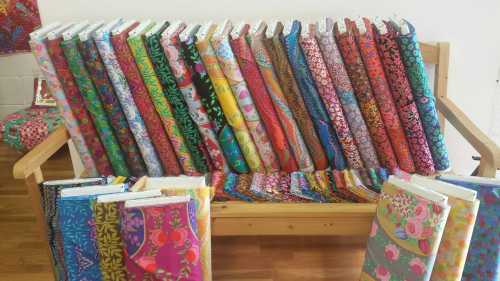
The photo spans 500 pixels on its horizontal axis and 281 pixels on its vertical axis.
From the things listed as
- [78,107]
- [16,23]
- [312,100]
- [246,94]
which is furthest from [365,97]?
[16,23]

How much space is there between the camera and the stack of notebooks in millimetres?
1212

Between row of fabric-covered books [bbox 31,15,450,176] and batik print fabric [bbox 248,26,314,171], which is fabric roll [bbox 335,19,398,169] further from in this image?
batik print fabric [bbox 248,26,314,171]

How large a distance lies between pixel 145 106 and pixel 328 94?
1.94 feet

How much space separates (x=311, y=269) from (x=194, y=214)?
69cm

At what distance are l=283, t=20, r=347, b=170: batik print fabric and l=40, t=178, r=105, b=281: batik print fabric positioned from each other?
2.28ft

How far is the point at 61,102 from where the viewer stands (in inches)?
62.4

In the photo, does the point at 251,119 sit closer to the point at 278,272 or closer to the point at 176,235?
the point at 176,235

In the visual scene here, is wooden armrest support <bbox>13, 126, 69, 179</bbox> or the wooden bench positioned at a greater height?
wooden armrest support <bbox>13, 126, 69, 179</bbox>

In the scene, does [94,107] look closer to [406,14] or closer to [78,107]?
[78,107]

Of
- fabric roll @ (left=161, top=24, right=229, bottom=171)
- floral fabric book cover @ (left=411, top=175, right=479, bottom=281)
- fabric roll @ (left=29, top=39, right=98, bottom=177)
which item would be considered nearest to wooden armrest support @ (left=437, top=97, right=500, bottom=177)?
floral fabric book cover @ (left=411, top=175, right=479, bottom=281)

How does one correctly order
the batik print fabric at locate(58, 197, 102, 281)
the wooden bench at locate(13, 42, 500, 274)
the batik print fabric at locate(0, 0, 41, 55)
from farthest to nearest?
the batik print fabric at locate(0, 0, 41, 55) → the wooden bench at locate(13, 42, 500, 274) → the batik print fabric at locate(58, 197, 102, 281)

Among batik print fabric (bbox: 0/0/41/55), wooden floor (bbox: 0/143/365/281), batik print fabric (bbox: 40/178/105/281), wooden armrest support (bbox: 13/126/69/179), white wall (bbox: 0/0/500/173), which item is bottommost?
wooden floor (bbox: 0/143/365/281)

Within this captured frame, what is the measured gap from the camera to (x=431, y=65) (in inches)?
69.9

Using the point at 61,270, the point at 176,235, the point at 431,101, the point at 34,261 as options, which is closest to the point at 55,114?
the point at 34,261
